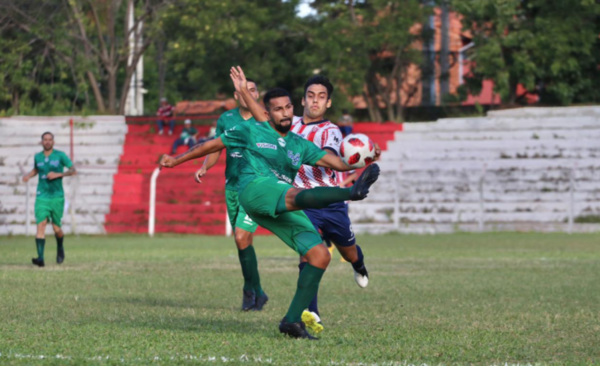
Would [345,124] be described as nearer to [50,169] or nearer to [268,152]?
[50,169]

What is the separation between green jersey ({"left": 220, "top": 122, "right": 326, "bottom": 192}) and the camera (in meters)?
A: 7.34

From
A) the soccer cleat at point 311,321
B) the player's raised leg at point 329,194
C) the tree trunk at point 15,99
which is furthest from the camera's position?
the tree trunk at point 15,99

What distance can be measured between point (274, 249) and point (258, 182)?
46.1 ft

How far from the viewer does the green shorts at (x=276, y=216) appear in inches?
274

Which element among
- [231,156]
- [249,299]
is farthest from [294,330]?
[231,156]

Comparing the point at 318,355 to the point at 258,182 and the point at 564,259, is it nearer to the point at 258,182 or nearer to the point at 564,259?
the point at 258,182

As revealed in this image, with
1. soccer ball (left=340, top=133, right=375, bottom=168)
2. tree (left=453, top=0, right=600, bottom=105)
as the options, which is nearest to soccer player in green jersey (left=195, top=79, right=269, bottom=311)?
soccer ball (left=340, top=133, right=375, bottom=168)

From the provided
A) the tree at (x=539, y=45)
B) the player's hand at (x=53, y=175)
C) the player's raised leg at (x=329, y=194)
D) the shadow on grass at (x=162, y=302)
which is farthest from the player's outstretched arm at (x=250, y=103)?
the tree at (x=539, y=45)

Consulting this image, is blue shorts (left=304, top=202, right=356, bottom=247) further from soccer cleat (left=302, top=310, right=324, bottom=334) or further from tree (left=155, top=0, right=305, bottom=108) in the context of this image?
tree (left=155, top=0, right=305, bottom=108)

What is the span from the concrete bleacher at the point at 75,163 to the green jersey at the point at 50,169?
37.0 ft

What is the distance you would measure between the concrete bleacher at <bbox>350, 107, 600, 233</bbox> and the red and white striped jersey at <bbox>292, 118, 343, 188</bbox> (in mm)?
18462

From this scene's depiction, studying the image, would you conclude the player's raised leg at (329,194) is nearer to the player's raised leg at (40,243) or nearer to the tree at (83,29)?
the player's raised leg at (40,243)

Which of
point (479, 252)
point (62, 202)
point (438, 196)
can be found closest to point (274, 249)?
point (479, 252)

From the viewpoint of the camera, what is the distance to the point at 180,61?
37.8 meters
